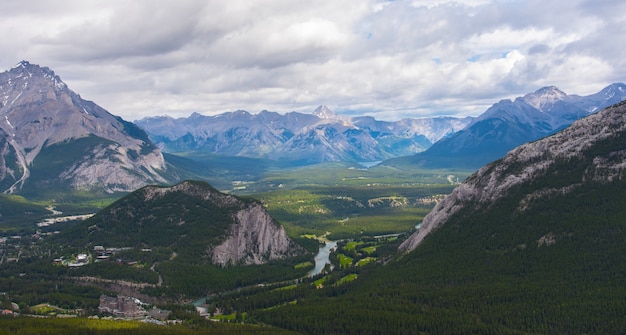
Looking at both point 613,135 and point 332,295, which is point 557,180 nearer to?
point 613,135

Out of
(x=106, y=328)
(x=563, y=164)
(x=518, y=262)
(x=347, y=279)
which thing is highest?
(x=563, y=164)

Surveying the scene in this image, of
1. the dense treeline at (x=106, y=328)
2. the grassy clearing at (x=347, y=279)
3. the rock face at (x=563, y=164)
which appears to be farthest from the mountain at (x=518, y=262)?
the dense treeline at (x=106, y=328)

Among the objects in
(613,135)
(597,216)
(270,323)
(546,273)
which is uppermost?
(613,135)

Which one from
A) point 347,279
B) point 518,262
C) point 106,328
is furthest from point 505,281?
point 106,328

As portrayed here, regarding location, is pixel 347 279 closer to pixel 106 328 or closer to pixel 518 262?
pixel 518 262

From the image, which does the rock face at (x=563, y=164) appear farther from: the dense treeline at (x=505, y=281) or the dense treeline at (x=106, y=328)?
the dense treeline at (x=106, y=328)

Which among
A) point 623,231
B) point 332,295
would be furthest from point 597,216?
point 332,295
